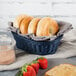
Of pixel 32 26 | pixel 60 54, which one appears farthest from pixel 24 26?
pixel 60 54

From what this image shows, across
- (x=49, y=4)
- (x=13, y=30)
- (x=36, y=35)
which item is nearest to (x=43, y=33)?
(x=36, y=35)

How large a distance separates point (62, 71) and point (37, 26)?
219 millimetres

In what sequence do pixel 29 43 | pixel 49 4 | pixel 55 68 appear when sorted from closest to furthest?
pixel 55 68
pixel 29 43
pixel 49 4

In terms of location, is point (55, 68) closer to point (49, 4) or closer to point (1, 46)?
point (1, 46)

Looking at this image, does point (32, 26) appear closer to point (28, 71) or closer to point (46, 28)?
point (46, 28)

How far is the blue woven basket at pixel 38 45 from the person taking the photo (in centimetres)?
92

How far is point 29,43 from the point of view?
94 centimetres

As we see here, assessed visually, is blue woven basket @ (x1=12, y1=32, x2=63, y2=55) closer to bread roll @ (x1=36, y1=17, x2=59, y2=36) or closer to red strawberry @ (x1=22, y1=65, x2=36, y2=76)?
bread roll @ (x1=36, y1=17, x2=59, y2=36)

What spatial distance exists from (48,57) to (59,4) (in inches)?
22.1

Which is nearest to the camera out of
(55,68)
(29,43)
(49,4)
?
(55,68)

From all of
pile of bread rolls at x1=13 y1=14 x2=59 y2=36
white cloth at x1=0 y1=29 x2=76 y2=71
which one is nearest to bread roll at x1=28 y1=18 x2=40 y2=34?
pile of bread rolls at x1=13 y1=14 x2=59 y2=36

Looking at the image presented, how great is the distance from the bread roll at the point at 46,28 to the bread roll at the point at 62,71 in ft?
0.49

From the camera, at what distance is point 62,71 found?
2.64ft

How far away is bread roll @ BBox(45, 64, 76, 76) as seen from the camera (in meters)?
0.79
